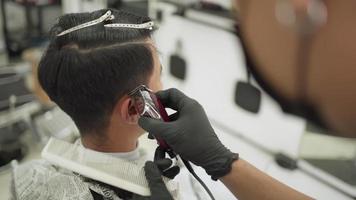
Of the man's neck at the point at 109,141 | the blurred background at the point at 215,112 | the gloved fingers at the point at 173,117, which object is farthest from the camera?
the blurred background at the point at 215,112

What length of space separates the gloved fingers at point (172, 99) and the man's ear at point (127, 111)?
0.10 meters

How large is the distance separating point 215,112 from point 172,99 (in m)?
1.19

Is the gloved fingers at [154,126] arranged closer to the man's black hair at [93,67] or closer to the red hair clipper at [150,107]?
the red hair clipper at [150,107]

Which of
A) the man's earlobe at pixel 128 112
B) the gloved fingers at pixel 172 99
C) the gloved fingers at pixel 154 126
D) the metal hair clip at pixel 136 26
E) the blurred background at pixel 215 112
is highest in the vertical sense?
the metal hair clip at pixel 136 26

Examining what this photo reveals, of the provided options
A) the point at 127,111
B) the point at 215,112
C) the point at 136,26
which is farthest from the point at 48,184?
the point at 215,112

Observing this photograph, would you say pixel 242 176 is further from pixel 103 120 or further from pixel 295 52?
pixel 295 52

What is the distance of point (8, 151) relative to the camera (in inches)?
102

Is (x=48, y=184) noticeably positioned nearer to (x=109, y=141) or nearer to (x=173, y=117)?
(x=109, y=141)

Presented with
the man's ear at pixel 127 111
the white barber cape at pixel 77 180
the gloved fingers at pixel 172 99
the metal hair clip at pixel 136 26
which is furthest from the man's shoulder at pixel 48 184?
the metal hair clip at pixel 136 26

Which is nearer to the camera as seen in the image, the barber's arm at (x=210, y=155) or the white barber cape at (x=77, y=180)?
the barber's arm at (x=210, y=155)

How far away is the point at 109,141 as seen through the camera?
1.20 metres

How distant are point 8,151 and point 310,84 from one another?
2.61 m

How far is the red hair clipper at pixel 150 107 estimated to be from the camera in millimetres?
983

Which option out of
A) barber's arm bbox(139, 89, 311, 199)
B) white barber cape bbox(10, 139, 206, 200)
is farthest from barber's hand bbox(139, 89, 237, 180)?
white barber cape bbox(10, 139, 206, 200)
